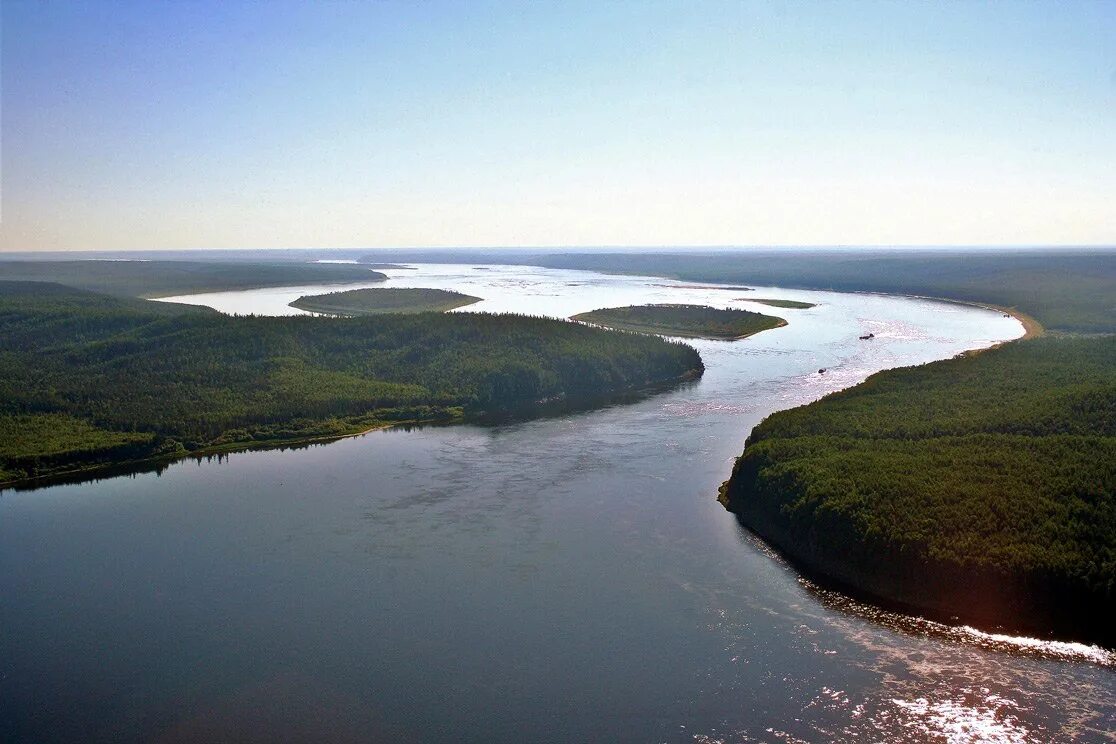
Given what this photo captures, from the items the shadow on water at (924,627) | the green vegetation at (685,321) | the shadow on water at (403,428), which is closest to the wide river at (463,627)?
the shadow on water at (924,627)

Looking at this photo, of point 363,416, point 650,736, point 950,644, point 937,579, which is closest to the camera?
point 650,736

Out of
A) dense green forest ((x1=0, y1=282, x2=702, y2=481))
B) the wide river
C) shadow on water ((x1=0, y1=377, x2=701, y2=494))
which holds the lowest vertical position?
the wide river

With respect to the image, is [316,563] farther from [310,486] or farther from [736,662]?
[736,662]

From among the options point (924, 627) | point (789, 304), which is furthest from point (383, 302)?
point (924, 627)

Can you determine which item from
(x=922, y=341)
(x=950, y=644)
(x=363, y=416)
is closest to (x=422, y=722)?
(x=950, y=644)

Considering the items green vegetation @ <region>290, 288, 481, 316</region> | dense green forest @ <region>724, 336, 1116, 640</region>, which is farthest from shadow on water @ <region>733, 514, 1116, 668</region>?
green vegetation @ <region>290, 288, 481, 316</region>

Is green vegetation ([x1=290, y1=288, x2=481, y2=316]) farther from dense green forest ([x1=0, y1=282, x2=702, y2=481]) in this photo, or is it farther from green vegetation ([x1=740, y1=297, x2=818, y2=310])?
green vegetation ([x1=740, y1=297, x2=818, y2=310])
